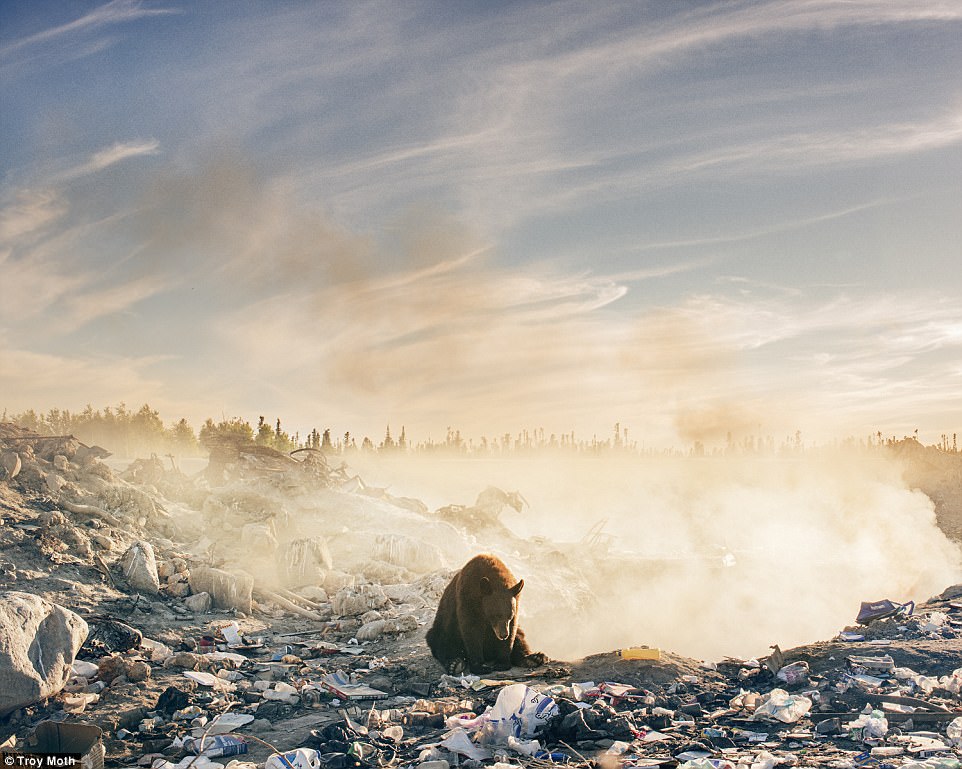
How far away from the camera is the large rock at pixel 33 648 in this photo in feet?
25.4

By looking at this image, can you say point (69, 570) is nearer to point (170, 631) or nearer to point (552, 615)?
point (170, 631)

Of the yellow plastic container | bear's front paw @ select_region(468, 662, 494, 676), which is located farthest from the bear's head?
the yellow plastic container

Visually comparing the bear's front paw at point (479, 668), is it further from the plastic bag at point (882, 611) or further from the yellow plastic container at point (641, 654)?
the plastic bag at point (882, 611)

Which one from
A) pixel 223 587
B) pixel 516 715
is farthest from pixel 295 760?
pixel 223 587

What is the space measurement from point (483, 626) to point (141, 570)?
7207mm

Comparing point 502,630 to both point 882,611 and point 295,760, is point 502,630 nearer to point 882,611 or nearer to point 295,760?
point 295,760

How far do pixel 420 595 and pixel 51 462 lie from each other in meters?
10.2

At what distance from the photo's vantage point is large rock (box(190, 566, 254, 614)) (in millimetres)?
13719

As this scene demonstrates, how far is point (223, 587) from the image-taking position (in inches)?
543

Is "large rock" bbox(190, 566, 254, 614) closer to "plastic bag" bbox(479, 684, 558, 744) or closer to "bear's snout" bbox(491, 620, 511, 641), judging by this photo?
"bear's snout" bbox(491, 620, 511, 641)

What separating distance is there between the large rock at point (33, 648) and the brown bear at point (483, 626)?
5048mm

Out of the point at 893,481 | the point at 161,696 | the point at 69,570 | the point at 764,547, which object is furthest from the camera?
the point at 893,481

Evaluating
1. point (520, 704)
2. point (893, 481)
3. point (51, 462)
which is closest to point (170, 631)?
point (520, 704)

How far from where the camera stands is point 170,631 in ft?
39.1
